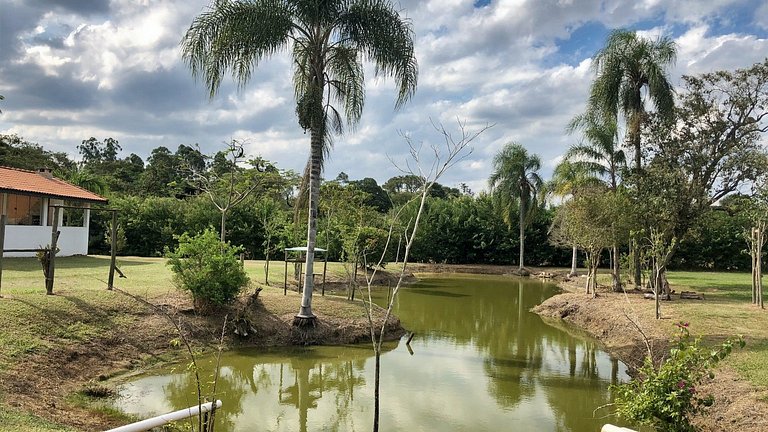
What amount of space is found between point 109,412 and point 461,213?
32.5 m

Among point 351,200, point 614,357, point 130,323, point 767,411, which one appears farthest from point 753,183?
point 130,323

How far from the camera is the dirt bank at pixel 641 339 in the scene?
682cm

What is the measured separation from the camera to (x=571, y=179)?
2519 cm

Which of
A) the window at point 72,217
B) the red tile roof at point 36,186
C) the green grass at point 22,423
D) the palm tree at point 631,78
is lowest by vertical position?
the green grass at point 22,423

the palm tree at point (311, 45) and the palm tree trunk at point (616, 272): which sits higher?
the palm tree at point (311, 45)

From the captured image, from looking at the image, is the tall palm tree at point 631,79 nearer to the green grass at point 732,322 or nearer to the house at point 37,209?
the green grass at point 732,322

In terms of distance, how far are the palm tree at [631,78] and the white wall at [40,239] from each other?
19670mm

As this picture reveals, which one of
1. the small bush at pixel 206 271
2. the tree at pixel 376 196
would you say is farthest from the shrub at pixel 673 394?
the tree at pixel 376 196

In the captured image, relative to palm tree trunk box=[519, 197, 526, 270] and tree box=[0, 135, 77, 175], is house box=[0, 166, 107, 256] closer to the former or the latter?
tree box=[0, 135, 77, 175]

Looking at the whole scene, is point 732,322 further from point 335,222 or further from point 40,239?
point 40,239

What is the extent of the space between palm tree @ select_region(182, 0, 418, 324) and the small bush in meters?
1.63

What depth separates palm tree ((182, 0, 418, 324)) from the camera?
36.5 feet

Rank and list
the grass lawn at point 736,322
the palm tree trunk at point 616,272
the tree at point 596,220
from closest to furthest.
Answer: the grass lawn at point 736,322, the tree at point 596,220, the palm tree trunk at point 616,272

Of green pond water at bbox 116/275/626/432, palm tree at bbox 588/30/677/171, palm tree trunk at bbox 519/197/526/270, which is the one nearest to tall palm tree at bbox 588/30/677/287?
palm tree at bbox 588/30/677/171
